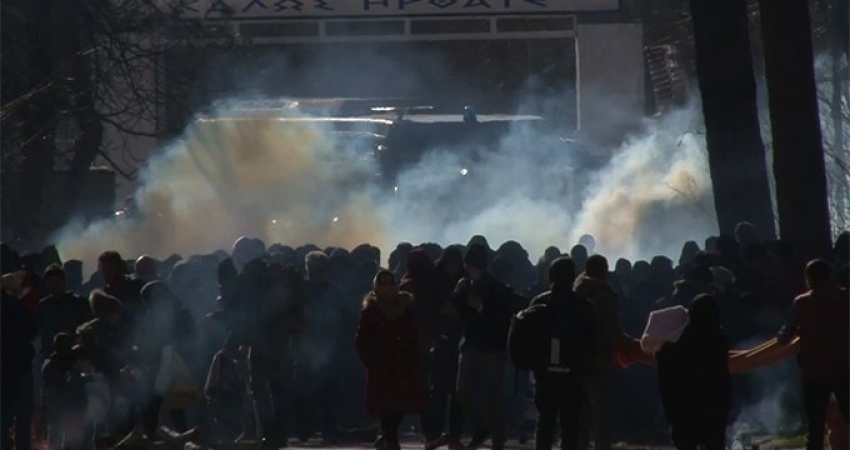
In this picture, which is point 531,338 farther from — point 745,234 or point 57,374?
point 745,234

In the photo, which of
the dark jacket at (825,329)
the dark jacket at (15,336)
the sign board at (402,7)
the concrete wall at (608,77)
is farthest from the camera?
the concrete wall at (608,77)

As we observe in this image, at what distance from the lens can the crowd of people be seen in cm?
1318

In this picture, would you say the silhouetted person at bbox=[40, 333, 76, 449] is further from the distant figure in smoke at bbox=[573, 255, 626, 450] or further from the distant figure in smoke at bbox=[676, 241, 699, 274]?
the distant figure in smoke at bbox=[676, 241, 699, 274]

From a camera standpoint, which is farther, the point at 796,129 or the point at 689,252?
the point at 689,252

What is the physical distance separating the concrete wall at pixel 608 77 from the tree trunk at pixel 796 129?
20704 millimetres

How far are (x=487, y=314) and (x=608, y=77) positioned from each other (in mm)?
24528

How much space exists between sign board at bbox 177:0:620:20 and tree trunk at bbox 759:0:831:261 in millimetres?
16643

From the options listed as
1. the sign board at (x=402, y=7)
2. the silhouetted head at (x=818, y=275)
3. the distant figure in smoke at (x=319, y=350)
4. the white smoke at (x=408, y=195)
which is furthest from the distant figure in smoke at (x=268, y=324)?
the sign board at (x=402, y=7)

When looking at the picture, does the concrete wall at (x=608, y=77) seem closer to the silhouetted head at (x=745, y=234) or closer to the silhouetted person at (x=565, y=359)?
the silhouetted head at (x=745, y=234)

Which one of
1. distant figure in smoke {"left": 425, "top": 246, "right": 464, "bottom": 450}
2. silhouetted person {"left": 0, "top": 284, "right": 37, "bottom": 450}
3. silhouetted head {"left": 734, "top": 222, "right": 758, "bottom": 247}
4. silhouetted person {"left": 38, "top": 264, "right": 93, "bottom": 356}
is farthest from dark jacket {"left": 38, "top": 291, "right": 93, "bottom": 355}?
silhouetted head {"left": 734, "top": 222, "right": 758, "bottom": 247}

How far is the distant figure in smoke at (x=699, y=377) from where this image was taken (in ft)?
40.4

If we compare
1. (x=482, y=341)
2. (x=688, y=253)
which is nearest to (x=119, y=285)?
(x=482, y=341)

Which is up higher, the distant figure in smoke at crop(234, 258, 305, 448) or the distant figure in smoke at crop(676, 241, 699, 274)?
the distant figure in smoke at crop(676, 241, 699, 274)

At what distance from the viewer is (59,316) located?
49.9 ft
